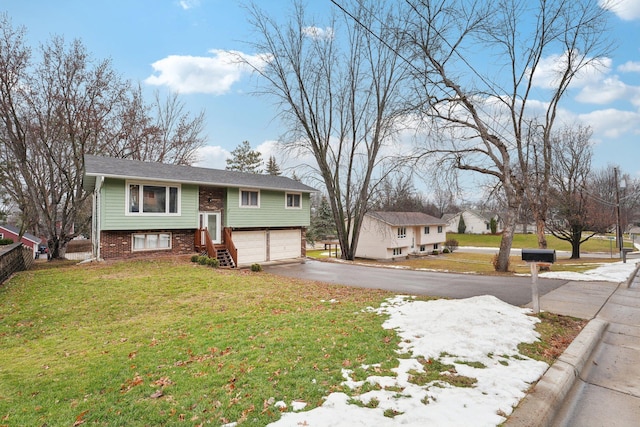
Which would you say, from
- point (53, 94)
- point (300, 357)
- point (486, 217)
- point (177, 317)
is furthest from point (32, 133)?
point (486, 217)

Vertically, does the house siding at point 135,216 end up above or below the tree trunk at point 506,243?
above

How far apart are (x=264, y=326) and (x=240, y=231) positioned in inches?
499

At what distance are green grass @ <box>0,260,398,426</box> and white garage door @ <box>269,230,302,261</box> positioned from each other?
10028 mm

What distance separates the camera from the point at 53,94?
62.7ft

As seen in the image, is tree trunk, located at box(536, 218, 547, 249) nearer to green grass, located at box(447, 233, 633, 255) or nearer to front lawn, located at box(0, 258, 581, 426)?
front lawn, located at box(0, 258, 581, 426)

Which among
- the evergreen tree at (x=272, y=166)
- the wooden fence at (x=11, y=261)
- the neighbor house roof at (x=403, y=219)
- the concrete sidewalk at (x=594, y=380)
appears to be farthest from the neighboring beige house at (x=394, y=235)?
the concrete sidewalk at (x=594, y=380)

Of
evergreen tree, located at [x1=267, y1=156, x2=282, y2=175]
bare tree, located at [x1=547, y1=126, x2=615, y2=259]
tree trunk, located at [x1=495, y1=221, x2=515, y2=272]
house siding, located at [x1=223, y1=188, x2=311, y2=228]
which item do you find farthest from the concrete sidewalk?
evergreen tree, located at [x1=267, y1=156, x2=282, y2=175]

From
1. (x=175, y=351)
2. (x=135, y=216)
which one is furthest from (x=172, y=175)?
(x=175, y=351)

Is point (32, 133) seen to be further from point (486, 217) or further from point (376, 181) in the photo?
point (486, 217)

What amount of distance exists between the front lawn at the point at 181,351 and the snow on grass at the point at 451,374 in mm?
241

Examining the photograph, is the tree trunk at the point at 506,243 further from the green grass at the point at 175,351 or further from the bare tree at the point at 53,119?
the bare tree at the point at 53,119

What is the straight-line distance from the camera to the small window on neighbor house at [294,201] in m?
19.8

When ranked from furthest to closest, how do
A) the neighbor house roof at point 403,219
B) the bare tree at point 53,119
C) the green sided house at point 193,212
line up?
the neighbor house roof at point 403,219 < the bare tree at point 53,119 < the green sided house at point 193,212

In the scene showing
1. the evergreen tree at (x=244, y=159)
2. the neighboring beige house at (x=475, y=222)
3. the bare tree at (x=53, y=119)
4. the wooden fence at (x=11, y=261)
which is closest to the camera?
the wooden fence at (x=11, y=261)
